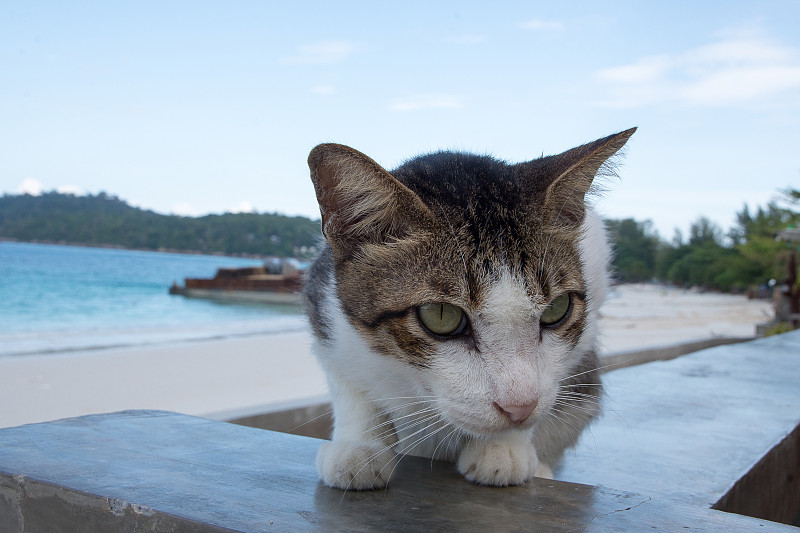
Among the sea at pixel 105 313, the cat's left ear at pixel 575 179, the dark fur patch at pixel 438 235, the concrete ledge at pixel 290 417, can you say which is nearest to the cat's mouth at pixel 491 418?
the dark fur patch at pixel 438 235

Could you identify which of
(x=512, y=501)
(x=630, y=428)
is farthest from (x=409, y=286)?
(x=630, y=428)

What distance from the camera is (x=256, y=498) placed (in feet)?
4.90

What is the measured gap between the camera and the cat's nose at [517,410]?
144 cm

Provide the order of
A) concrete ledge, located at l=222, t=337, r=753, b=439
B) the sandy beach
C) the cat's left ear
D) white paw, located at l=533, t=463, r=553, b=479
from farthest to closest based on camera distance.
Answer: the sandy beach
concrete ledge, located at l=222, t=337, r=753, b=439
white paw, located at l=533, t=463, r=553, b=479
the cat's left ear

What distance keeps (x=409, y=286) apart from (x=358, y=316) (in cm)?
21

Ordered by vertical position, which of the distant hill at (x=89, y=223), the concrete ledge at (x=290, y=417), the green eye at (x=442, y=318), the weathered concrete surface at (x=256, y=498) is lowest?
the concrete ledge at (x=290, y=417)

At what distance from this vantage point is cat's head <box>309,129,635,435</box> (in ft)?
4.91

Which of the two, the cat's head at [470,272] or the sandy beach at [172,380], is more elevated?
the cat's head at [470,272]

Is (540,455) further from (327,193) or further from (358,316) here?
(327,193)

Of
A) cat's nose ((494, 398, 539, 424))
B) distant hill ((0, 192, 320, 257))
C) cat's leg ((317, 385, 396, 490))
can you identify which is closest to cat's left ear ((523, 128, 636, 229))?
cat's nose ((494, 398, 539, 424))

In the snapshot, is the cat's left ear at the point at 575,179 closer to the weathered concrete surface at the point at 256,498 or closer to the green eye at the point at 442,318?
the green eye at the point at 442,318

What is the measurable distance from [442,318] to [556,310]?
0.37 metres

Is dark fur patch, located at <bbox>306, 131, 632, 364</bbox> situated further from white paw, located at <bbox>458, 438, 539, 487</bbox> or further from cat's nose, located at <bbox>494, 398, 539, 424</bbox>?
white paw, located at <bbox>458, 438, 539, 487</bbox>

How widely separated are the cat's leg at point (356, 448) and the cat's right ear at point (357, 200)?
48 centimetres
